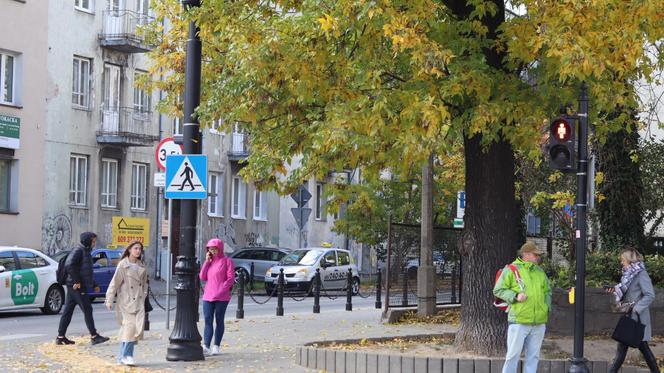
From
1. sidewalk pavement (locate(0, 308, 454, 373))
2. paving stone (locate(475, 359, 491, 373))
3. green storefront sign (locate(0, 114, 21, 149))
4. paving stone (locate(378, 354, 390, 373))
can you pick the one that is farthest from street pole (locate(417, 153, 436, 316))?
green storefront sign (locate(0, 114, 21, 149))

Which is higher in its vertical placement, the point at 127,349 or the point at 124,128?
the point at 124,128

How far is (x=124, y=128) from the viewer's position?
4125cm

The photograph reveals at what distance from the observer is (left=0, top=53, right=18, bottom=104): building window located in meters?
36.4

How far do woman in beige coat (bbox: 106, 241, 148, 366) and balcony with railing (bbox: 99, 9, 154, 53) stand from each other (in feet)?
85.8

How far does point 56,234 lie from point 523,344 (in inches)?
1123

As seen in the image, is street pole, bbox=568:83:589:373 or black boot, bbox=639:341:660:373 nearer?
street pole, bbox=568:83:589:373

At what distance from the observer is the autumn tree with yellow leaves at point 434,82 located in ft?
42.3

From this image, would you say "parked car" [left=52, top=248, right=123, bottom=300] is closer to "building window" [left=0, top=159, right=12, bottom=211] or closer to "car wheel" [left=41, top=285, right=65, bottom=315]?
"car wheel" [left=41, top=285, right=65, bottom=315]

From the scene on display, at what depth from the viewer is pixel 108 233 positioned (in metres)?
41.7

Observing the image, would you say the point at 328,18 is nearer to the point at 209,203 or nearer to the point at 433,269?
the point at 433,269

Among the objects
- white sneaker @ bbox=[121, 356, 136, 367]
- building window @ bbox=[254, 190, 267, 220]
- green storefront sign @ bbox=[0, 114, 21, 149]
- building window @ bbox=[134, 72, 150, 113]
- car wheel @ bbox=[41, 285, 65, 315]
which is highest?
building window @ bbox=[134, 72, 150, 113]

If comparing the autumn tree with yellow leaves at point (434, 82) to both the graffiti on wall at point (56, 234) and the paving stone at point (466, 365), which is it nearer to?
the paving stone at point (466, 365)

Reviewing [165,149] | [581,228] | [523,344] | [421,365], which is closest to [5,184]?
[165,149]

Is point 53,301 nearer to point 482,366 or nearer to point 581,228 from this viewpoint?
point 482,366
